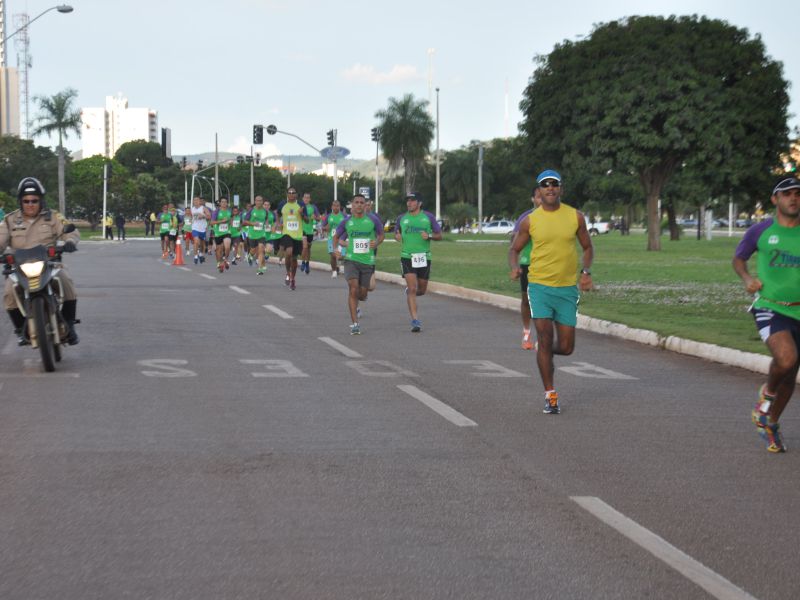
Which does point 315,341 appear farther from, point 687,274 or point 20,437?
point 687,274

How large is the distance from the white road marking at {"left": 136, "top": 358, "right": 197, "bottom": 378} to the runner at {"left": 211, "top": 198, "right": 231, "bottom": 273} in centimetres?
2017

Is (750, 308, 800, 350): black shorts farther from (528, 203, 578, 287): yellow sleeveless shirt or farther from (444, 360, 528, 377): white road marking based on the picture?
(444, 360, 528, 377): white road marking

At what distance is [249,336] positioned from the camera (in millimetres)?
15719

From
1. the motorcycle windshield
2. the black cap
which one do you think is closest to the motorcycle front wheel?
the motorcycle windshield

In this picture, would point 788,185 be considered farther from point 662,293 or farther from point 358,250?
point 662,293

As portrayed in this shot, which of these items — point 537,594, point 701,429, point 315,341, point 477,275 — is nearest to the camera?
point 537,594

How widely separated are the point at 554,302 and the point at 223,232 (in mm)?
Answer: 24372

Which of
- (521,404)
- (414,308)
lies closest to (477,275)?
(414,308)

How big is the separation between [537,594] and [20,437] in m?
4.56

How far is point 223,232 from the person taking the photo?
33.6 metres

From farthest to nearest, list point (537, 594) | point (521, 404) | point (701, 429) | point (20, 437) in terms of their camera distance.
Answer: point (521, 404) < point (701, 429) < point (20, 437) < point (537, 594)

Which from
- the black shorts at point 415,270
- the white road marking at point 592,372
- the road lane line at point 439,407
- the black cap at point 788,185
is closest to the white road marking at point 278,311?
the black shorts at point 415,270

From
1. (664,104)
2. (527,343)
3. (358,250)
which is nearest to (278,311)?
(358,250)

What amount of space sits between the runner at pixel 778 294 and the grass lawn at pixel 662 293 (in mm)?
5209
